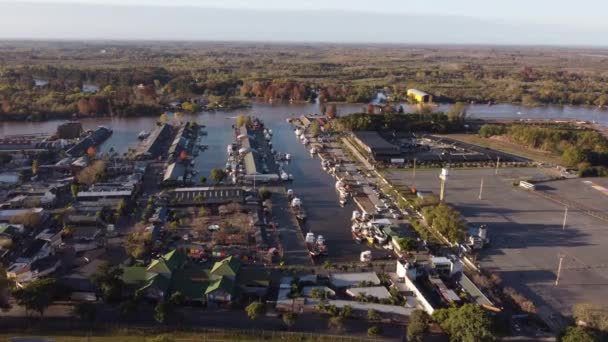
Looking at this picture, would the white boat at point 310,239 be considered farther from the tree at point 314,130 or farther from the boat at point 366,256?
the tree at point 314,130

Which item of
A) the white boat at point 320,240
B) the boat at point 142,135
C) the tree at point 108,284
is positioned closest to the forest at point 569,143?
the white boat at point 320,240

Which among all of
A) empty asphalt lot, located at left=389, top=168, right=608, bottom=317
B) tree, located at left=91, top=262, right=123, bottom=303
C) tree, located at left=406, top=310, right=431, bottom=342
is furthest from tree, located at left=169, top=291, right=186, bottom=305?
empty asphalt lot, located at left=389, top=168, right=608, bottom=317

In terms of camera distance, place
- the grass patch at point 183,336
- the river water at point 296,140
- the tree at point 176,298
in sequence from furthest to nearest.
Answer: the river water at point 296,140 < the tree at point 176,298 < the grass patch at point 183,336

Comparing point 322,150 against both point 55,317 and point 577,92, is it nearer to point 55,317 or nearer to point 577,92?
point 55,317

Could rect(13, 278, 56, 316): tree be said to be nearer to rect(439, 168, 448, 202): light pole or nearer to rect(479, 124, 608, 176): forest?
rect(439, 168, 448, 202): light pole

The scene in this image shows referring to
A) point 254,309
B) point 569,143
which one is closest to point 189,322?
point 254,309

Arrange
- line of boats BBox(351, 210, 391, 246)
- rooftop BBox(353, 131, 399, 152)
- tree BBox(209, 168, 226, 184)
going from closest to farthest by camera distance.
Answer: line of boats BBox(351, 210, 391, 246) → tree BBox(209, 168, 226, 184) → rooftop BBox(353, 131, 399, 152)
